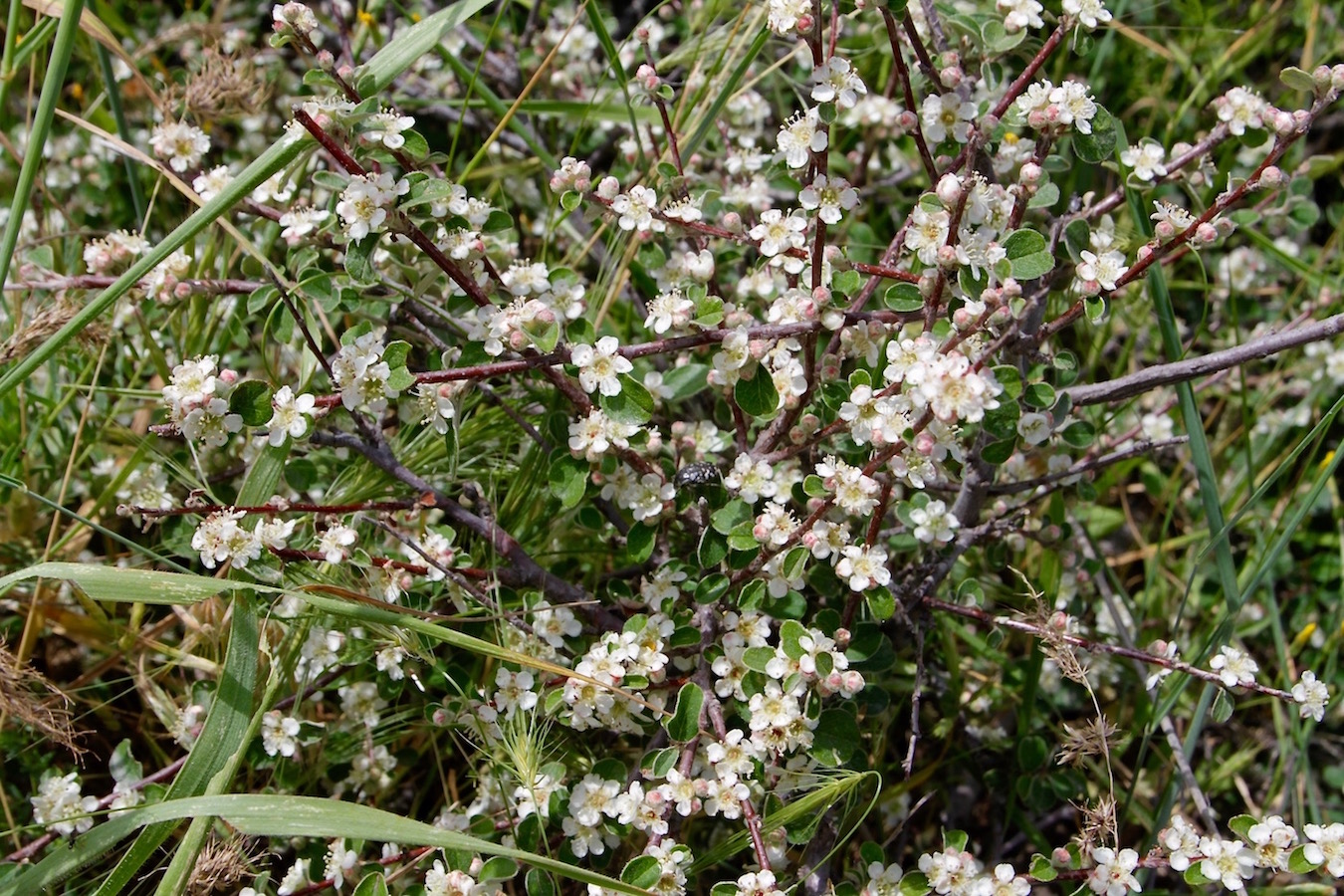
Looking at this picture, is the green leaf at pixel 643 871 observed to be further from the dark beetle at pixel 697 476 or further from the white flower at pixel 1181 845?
the white flower at pixel 1181 845

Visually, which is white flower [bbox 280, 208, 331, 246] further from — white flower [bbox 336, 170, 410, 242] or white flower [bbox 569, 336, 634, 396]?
white flower [bbox 569, 336, 634, 396]

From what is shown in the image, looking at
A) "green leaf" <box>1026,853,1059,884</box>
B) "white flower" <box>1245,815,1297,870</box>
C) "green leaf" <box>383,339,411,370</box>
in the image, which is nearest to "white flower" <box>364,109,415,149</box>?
"green leaf" <box>383,339,411,370</box>

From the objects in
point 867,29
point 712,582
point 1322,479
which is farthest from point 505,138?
point 1322,479

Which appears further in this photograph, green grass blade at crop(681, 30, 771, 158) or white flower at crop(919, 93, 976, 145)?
green grass blade at crop(681, 30, 771, 158)

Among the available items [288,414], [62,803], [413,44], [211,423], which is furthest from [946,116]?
[62,803]

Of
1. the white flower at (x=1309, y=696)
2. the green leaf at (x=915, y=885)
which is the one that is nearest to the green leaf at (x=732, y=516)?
the green leaf at (x=915, y=885)

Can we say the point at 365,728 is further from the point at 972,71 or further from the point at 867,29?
the point at 867,29
